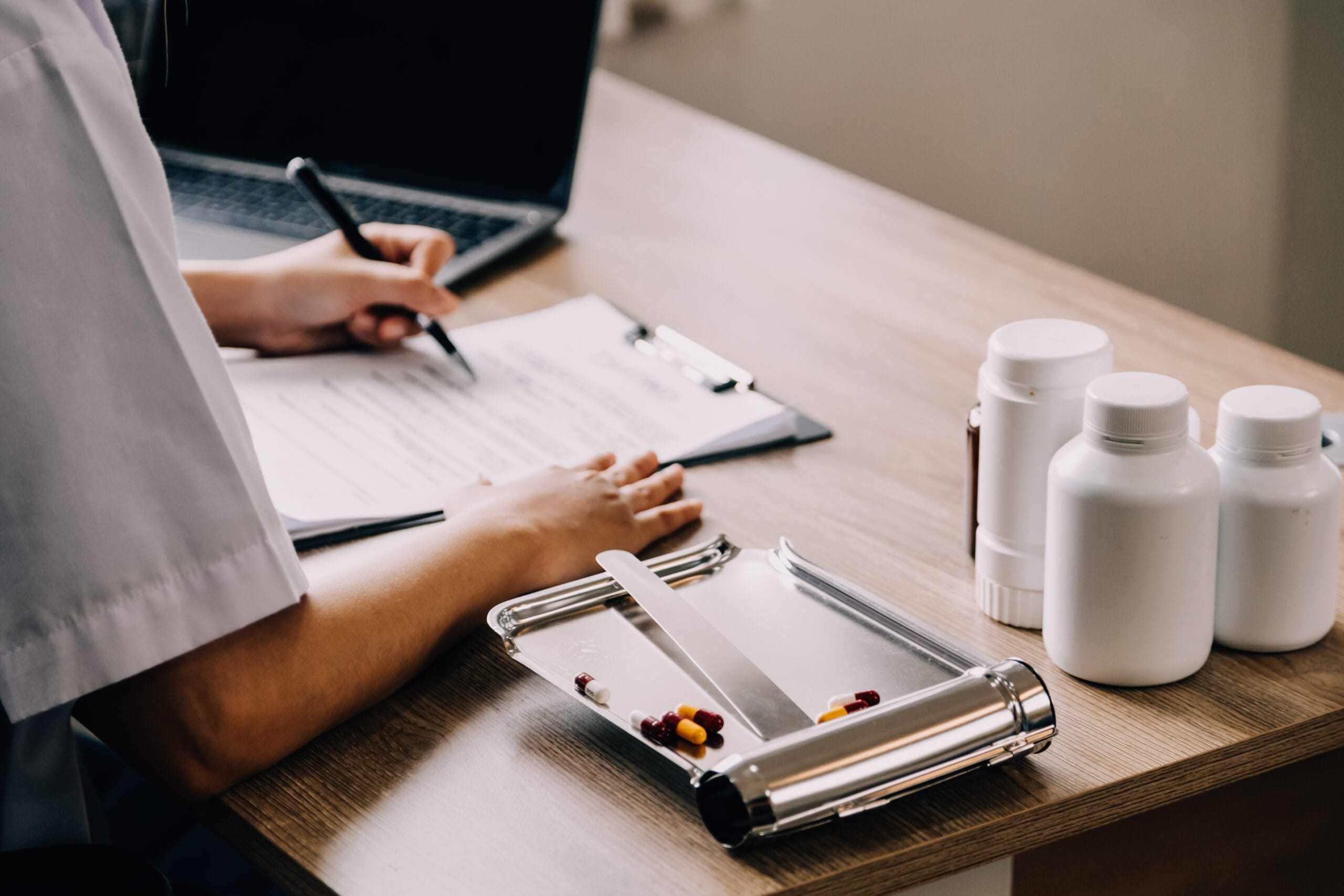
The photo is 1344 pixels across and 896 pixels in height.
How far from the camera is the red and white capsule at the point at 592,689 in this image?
0.60m

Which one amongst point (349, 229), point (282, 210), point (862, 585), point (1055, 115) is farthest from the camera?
point (1055, 115)

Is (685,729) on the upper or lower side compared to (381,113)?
lower

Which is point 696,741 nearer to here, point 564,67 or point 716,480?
point 716,480

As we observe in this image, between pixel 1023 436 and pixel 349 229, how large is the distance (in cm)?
66

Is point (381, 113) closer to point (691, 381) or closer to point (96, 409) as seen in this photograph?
point (691, 381)

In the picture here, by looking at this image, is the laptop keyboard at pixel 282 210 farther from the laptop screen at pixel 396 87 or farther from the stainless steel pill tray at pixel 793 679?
the stainless steel pill tray at pixel 793 679

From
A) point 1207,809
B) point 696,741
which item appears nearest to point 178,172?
point 696,741

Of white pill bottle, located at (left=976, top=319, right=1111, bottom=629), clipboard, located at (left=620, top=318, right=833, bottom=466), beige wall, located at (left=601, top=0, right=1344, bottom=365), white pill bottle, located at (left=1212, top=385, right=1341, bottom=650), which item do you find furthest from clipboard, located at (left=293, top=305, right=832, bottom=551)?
beige wall, located at (left=601, top=0, right=1344, bottom=365)

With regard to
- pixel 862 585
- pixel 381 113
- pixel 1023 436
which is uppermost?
pixel 381 113

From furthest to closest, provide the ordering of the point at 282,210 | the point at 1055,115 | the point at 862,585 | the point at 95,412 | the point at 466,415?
the point at 1055,115 → the point at 282,210 → the point at 466,415 → the point at 862,585 → the point at 95,412

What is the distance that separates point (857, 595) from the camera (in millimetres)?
667

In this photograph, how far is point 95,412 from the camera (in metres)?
0.54

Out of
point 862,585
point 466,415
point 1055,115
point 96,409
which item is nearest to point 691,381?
point 466,415

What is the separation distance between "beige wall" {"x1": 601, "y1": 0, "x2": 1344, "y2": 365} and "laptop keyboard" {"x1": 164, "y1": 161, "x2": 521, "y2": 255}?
3.33 ft
